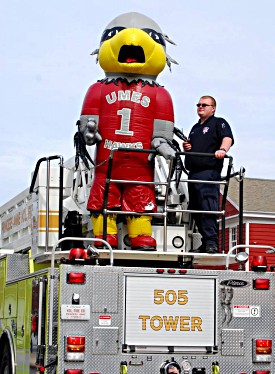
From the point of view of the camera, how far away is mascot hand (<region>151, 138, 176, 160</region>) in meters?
9.59

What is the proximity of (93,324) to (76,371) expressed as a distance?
1.52 ft

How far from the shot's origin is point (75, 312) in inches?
324

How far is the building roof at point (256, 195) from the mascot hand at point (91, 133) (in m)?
22.5

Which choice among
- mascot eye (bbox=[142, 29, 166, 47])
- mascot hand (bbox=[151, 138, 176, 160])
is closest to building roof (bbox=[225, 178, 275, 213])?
mascot eye (bbox=[142, 29, 166, 47])

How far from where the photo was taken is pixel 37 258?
1027cm

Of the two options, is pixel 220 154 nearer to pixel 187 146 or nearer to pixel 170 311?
pixel 187 146

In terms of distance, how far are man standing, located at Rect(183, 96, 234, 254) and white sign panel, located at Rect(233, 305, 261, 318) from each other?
38.5 inches

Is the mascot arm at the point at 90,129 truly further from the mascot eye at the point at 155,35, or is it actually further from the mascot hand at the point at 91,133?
the mascot eye at the point at 155,35

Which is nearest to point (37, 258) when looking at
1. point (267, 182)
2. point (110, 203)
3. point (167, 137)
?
point (110, 203)

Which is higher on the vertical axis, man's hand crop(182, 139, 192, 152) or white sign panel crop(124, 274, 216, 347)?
man's hand crop(182, 139, 192, 152)

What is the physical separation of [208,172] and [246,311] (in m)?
1.77

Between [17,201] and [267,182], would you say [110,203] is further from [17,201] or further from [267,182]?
[267,182]

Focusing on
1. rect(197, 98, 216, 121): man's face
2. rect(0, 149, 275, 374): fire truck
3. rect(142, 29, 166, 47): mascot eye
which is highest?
rect(142, 29, 166, 47): mascot eye

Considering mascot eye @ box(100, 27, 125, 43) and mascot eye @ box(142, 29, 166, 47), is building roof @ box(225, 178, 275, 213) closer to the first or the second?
mascot eye @ box(142, 29, 166, 47)
